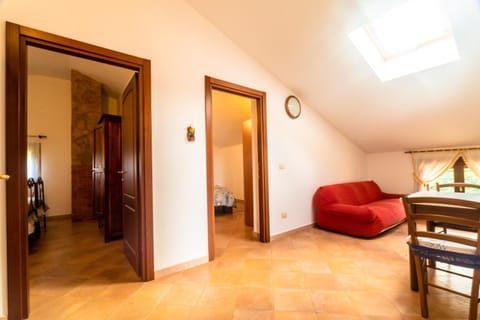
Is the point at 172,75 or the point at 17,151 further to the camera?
the point at 172,75

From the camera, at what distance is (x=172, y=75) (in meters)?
2.20

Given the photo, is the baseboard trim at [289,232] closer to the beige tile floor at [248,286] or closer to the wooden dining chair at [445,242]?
the beige tile floor at [248,286]

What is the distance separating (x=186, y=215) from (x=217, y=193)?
264cm

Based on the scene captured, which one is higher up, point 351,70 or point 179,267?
point 351,70

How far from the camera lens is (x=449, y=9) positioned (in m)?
1.91

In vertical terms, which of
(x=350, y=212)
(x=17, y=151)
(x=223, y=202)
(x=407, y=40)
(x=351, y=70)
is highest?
(x=407, y=40)

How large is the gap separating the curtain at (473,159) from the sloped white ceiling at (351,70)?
0.21 meters

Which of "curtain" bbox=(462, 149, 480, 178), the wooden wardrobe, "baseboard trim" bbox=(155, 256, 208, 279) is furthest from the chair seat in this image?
the wooden wardrobe

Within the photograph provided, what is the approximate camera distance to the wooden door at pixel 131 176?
81.6 inches

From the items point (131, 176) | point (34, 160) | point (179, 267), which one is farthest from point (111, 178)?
point (34, 160)

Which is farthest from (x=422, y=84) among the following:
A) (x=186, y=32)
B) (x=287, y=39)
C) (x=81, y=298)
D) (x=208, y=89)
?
(x=81, y=298)

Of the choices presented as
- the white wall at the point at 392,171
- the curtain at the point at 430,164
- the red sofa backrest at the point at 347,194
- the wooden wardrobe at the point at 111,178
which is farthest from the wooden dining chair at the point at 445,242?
the wooden wardrobe at the point at 111,178

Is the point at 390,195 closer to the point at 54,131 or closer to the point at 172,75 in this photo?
the point at 172,75

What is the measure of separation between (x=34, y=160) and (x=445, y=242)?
6432 mm
